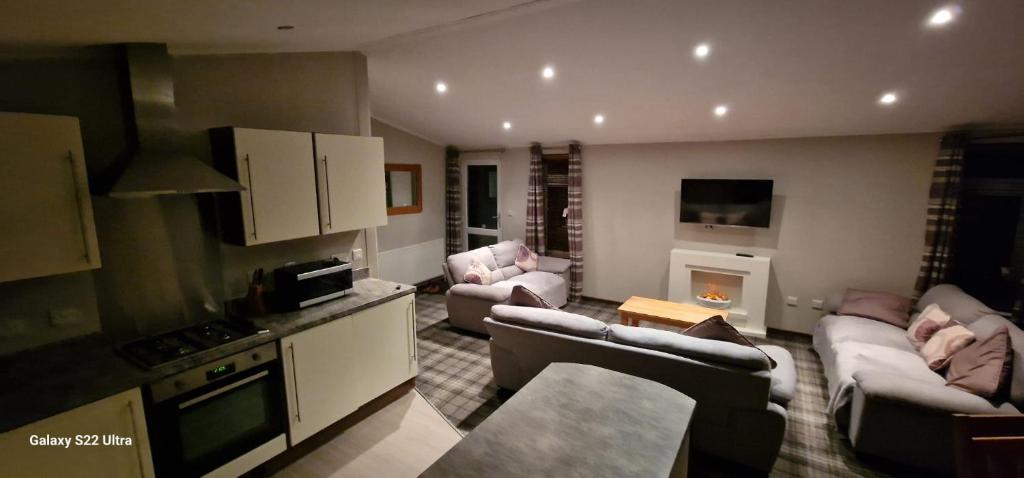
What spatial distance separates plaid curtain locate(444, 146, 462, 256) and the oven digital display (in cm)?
487

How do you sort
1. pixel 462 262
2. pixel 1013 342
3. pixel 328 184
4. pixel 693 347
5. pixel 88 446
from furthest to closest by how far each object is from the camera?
pixel 462 262 → pixel 328 184 → pixel 1013 342 → pixel 693 347 → pixel 88 446

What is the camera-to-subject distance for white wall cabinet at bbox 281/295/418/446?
2.43m

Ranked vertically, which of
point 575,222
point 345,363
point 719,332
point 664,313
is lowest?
point 664,313

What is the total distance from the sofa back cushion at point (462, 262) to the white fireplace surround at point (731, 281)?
7.59 feet

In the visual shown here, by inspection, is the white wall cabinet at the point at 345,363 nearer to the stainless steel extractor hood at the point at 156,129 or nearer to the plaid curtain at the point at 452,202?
the stainless steel extractor hood at the point at 156,129

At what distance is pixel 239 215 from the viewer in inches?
94.0

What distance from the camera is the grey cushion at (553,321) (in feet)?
9.12

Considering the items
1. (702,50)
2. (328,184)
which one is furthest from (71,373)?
(702,50)

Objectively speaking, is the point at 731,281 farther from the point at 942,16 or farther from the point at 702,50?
the point at 942,16

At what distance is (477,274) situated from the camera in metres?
4.82

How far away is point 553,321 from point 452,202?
14.1 ft

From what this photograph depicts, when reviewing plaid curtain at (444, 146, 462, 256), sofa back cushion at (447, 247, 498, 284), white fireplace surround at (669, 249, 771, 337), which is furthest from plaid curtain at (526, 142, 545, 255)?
white fireplace surround at (669, 249, 771, 337)

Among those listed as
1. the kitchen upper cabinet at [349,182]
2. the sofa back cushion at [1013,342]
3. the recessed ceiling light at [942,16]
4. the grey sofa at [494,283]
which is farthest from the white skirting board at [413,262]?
the sofa back cushion at [1013,342]

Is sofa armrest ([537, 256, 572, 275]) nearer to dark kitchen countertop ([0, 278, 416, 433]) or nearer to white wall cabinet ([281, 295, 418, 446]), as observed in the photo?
white wall cabinet ([281, 295, 418, 446])
